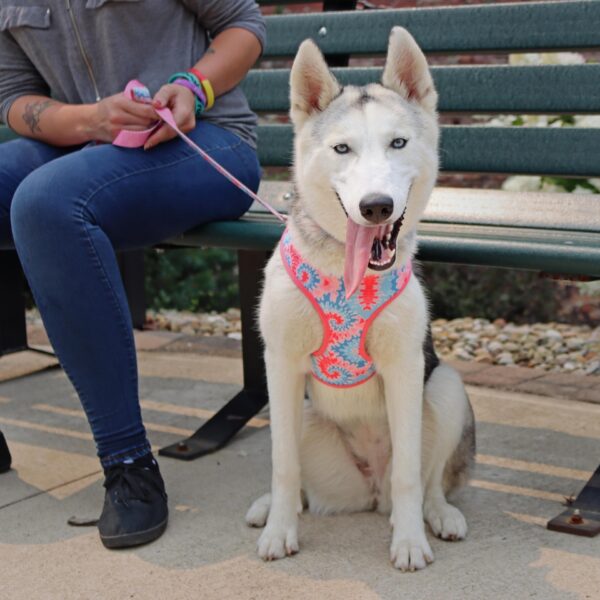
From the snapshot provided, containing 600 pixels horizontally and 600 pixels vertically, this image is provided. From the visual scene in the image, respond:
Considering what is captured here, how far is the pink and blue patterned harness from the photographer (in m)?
2.57

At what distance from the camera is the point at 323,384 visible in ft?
8.98

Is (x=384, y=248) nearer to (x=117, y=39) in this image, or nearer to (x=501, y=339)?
(x=117, y=39)

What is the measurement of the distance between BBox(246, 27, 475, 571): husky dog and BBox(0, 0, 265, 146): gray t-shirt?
28.0 inches

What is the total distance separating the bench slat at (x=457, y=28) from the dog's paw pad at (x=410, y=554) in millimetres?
1759

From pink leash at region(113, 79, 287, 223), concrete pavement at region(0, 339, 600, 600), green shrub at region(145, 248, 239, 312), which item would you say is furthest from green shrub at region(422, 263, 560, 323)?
pink leash at region(113, 79, 287, 223)

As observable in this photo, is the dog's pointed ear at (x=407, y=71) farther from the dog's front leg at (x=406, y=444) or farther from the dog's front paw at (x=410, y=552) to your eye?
the dog's front paw at (x=410, y=552)

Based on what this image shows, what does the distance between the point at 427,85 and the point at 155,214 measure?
2.92 ft

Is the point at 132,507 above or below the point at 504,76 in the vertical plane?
below

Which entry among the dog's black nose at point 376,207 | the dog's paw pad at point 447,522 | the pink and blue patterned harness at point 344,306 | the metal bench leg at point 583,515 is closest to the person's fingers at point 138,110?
the pink and blue patterned harness at point 344,306

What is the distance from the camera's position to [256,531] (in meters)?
2.82

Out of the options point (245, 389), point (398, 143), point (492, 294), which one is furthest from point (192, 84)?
point (492, 294)

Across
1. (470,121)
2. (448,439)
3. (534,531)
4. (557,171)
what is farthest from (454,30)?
(470,121)

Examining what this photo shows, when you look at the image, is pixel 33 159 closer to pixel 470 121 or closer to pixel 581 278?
pixel 581 278

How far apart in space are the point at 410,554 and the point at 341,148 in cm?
102
